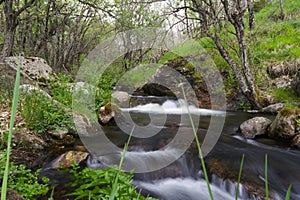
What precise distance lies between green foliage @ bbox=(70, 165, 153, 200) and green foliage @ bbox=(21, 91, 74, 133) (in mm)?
1901

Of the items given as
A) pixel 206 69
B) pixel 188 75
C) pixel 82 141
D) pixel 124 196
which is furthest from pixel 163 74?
pixel 124 196

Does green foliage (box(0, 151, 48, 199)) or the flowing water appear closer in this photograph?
green foliage (box(0, 151, 48, 199))

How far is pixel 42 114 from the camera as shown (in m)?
4.94

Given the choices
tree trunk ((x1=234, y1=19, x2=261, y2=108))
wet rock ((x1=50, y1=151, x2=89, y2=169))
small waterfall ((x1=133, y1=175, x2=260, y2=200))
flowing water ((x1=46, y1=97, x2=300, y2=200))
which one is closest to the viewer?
small waterfall ((x1=133, y1=175, x2=260, y2=200))

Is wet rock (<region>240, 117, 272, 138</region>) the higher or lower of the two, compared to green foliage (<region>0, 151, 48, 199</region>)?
lower

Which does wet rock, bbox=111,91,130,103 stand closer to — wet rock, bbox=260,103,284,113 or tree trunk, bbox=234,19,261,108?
tree trunk, bbox=234,19,261,108

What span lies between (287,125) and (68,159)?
177 inches

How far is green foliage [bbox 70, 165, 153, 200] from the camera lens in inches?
96.0

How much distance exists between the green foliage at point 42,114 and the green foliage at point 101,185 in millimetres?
1901

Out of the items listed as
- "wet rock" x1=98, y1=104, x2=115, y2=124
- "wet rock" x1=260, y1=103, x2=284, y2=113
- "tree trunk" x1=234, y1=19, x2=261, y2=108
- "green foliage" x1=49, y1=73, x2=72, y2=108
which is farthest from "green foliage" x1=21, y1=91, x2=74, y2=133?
"wet rock" x1=260, y1=103, x2=284, y2=113

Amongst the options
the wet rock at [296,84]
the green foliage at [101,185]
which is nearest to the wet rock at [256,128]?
the wet rock at [296,84]

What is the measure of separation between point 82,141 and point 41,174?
1.50 metres

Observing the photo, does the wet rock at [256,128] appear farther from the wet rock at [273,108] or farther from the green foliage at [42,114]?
the green foliage at [42,114]

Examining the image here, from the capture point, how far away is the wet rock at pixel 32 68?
7676mm
